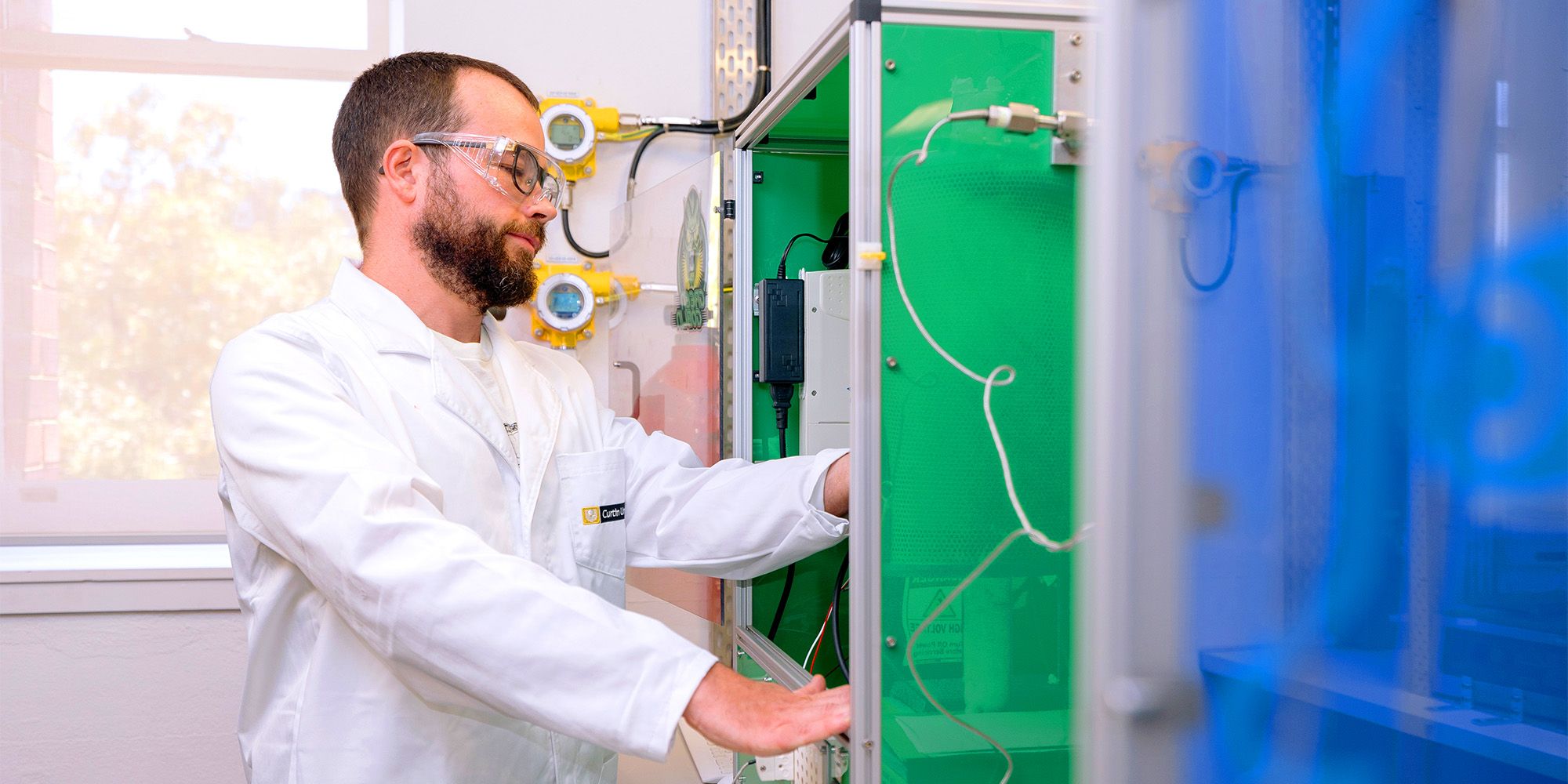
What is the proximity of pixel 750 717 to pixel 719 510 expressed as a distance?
1.71ft

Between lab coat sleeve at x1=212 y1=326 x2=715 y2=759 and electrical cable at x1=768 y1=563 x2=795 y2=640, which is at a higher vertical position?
lab coat sleeve at x1=212 y1=326 x2=715 y2=759

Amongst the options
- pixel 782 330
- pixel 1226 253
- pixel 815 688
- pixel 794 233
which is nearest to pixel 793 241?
pixel 794 233

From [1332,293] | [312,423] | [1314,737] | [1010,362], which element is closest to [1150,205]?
[1332,293]

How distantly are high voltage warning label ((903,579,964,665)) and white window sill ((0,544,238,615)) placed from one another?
1.40 m

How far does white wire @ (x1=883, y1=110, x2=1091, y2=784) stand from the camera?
1053 millimetres

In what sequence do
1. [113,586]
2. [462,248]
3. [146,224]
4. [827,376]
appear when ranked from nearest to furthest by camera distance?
[462,248] → [827,376] → [113,586] → [146,224]

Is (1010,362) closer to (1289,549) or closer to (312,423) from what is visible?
(1289,549)

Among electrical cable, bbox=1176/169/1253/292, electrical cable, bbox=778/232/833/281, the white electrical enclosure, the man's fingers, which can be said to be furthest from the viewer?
electrical cable, bbox=778/232/833/281

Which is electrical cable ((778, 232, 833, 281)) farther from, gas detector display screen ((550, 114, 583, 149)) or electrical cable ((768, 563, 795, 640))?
gas detector display screen ((550, 114, 583, 149))

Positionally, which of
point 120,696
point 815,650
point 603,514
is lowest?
point 120,696

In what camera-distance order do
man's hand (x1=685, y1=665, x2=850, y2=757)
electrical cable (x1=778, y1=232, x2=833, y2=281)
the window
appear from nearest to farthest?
man's hand (x1=685, y1=665, x2=850, y2=757) → electrical cable (x1=778, y1=232, x2=833, y2=281) → the window

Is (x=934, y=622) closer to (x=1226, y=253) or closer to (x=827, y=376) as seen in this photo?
(x=827, y=376)

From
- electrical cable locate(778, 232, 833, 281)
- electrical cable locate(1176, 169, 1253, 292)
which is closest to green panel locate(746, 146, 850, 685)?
electrical cable locate(778, 232, 833, 281)

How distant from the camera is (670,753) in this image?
5.33 ft
